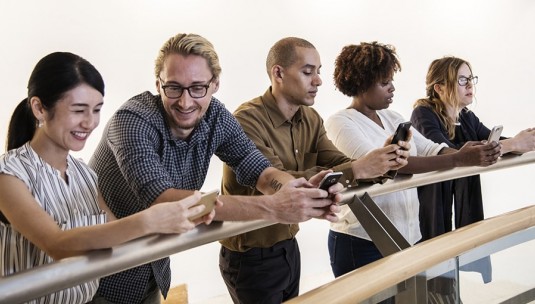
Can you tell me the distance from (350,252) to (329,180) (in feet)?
2.77

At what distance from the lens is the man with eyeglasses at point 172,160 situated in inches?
70.8

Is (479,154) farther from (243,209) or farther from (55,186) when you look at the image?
(55,186)

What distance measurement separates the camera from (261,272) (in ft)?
7.69

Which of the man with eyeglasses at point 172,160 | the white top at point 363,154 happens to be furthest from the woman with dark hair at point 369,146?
the man with eyeglasses at point 172,160

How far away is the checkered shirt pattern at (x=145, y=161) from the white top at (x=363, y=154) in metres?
0.57

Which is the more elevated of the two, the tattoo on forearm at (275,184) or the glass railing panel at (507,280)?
the tattoo on forearm at (275,184)

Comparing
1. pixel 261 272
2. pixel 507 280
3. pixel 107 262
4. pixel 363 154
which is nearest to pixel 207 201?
pixel 107 262

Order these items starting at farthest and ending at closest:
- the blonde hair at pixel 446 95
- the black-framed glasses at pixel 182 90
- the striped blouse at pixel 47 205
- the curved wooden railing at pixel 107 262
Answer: the blonde hair at pixel 446 95, the black-framed glasses at pixel 182 90, the striped blouse at pixel 47 205, the curved wooden railing at pixel 107 262

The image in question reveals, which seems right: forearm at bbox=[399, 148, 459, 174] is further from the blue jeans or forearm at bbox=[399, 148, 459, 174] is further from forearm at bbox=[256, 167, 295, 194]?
forearm at bbox=[256, 167, 295, 194]

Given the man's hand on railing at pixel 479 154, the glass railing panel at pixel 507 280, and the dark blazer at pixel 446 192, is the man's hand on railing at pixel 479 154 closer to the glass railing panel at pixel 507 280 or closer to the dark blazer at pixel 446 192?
the dark blazer at pixel 446 192

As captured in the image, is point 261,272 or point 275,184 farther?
point 261,272

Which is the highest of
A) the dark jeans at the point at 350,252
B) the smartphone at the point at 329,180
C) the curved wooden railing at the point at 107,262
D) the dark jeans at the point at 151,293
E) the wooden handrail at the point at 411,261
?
the smartphone at the point at 329,180

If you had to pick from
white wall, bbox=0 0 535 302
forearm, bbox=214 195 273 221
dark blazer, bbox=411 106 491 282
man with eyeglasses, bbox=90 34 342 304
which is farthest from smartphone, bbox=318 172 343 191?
white wall, bbox=0 0 535 302

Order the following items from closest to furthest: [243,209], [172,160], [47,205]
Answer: [47,205] → [243,209] → [172,160]
